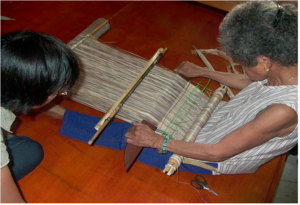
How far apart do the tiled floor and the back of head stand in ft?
6.02

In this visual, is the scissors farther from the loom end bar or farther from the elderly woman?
the loom end bar

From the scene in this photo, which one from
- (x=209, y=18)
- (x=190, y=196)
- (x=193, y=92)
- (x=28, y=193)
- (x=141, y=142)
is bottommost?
(x=28, y=193)

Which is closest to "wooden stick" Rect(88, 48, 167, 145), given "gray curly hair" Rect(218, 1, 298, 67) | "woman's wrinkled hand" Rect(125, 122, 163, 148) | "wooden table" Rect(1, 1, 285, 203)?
"woman's wrinkled hand" Rect(125, 122, 163, 148)

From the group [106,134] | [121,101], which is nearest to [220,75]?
[121,101]

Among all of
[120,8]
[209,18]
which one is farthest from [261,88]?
[120,8]

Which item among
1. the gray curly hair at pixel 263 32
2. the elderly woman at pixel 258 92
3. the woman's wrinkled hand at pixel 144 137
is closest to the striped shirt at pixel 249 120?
the elderly woman at pixel 258 92

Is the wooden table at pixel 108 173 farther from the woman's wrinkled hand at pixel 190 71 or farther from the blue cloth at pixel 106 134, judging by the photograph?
the woman's wrinkled hand at pixel 190 71

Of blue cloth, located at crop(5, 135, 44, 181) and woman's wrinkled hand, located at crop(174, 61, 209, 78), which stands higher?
woman's wrinkled hand, located at crop(174, 61, 209, 78)

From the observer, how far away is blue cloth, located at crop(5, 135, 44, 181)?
1242 millimetres

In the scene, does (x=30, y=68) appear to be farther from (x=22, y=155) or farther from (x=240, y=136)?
(x=240, y=136)

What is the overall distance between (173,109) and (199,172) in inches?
15.1

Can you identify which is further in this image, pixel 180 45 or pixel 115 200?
pixel 180 45

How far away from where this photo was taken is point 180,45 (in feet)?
6.59

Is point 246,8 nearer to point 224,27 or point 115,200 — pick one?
point 224,27
